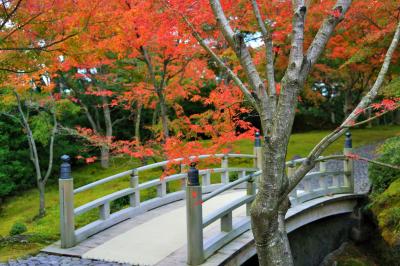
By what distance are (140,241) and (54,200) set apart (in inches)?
346

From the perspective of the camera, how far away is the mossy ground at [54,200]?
6.94 m

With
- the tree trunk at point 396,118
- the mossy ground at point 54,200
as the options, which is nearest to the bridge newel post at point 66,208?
the mossy ground at point 54,200

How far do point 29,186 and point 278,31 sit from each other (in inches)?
451

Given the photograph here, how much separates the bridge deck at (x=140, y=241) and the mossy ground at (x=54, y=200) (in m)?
0.65

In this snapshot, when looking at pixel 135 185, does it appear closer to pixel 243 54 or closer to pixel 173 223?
pixel 173 223

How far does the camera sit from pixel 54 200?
47.1 feet

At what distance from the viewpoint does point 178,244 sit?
645cm

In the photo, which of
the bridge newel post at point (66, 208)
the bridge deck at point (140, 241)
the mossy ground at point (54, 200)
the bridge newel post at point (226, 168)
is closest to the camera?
the bridge deck at point (140, 241)

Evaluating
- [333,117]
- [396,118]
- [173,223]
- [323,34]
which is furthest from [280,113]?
[396,118]

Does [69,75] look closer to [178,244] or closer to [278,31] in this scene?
[278,31]

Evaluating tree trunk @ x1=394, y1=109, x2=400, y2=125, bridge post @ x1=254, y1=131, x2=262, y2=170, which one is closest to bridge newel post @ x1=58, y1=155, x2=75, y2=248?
bridge post @ x1=254, y1=131, x2=262, y2=170

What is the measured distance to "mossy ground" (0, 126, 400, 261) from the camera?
6.94 meters

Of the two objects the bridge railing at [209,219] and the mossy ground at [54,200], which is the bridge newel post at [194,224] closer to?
the bridge railing at [209,219]

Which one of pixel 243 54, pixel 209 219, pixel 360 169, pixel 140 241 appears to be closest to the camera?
pixel 243 54
